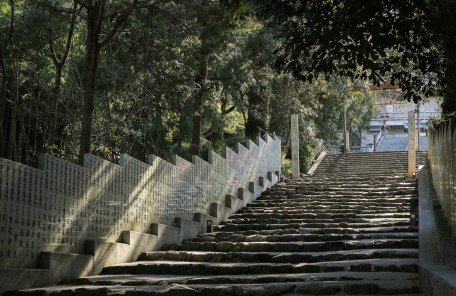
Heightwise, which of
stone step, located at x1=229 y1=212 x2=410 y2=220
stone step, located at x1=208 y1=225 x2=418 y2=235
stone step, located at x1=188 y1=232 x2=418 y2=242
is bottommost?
stone step, located at x1=188 y1=232 x2=418 y2=242

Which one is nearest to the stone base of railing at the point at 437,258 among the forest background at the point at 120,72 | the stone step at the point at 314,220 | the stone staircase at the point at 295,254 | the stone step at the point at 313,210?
the stone staircase at the point at 295,254

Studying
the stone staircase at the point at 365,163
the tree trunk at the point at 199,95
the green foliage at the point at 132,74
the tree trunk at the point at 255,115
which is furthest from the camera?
the stone staircase at the point at 365,163

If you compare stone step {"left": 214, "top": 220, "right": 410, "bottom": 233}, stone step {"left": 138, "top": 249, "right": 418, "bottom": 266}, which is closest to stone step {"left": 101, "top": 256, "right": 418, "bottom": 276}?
stone step {"left": 138, "top": 249, "right": 418, "bottom": 266}

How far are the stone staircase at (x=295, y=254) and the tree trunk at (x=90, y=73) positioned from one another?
6.74 feet

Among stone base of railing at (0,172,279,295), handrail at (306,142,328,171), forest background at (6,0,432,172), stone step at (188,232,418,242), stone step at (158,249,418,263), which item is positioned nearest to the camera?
stone base of railing at (0,172,279,295)

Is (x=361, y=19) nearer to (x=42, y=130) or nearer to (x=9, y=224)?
(x=9, y=224)

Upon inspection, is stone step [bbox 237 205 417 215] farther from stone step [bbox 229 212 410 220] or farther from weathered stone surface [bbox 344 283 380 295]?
weathered stone surface [bbox 344 283 380 295]

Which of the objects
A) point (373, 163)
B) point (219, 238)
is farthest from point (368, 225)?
point (373, 163)

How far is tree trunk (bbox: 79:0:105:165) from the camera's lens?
10117 millimetres

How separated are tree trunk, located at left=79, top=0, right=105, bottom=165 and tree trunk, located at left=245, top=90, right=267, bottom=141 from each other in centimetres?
914

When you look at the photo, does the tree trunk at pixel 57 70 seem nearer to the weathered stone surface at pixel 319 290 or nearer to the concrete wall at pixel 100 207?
the concrete wall at pixel 100 207

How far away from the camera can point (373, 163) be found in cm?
2583

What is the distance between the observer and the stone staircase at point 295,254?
24.1 feet

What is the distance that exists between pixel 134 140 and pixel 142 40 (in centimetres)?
358
